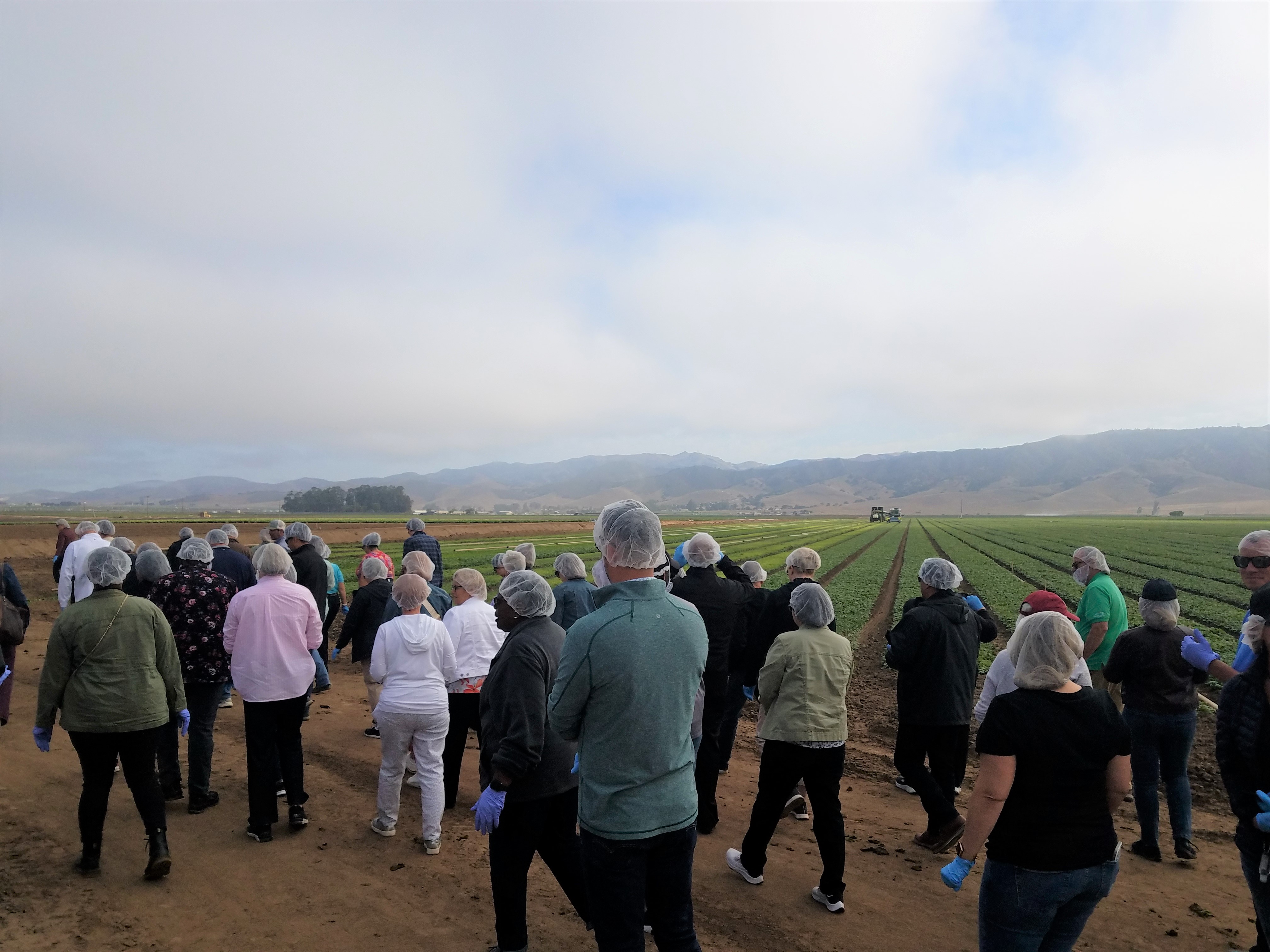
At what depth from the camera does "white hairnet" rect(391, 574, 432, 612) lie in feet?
20.0

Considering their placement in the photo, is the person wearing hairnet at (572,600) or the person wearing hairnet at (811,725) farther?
the person wearing hairnet at (572,600)

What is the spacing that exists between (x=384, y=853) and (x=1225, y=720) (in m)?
6.23

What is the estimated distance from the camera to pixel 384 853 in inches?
235

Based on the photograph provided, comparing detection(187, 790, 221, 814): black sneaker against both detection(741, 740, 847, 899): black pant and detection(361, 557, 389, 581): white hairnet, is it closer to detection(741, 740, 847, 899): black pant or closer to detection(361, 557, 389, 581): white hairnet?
detection(361, 557, 389, 581): white hairnet

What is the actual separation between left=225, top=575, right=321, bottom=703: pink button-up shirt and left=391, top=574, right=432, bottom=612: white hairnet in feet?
2.65

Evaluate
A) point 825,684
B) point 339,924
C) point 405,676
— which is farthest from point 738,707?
point 339,924

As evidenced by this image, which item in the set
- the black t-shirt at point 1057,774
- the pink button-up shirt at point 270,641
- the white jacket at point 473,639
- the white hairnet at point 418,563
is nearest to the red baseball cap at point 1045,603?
the black t-shirt at point 1057,774

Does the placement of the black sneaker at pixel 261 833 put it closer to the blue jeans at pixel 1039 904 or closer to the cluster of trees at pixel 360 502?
the blue jeans at pixel 1039 904

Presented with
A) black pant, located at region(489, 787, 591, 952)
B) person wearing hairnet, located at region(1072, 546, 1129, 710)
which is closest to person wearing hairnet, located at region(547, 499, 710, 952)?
black pant, located at region(489, 787, 591, 952)

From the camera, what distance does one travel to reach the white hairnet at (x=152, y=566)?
7.00m

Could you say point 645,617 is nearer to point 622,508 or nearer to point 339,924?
point 622,508

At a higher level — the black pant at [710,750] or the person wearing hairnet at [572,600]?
the person wearing hairnet at [572,600]

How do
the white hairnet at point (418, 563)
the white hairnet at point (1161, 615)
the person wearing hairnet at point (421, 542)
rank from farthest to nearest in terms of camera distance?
the person wearing hairnet at point (421, 542), the white hairnet at point (418, 563), the white hairnet at point (1161, 615)

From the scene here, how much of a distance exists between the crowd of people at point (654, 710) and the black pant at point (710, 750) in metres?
0.04
